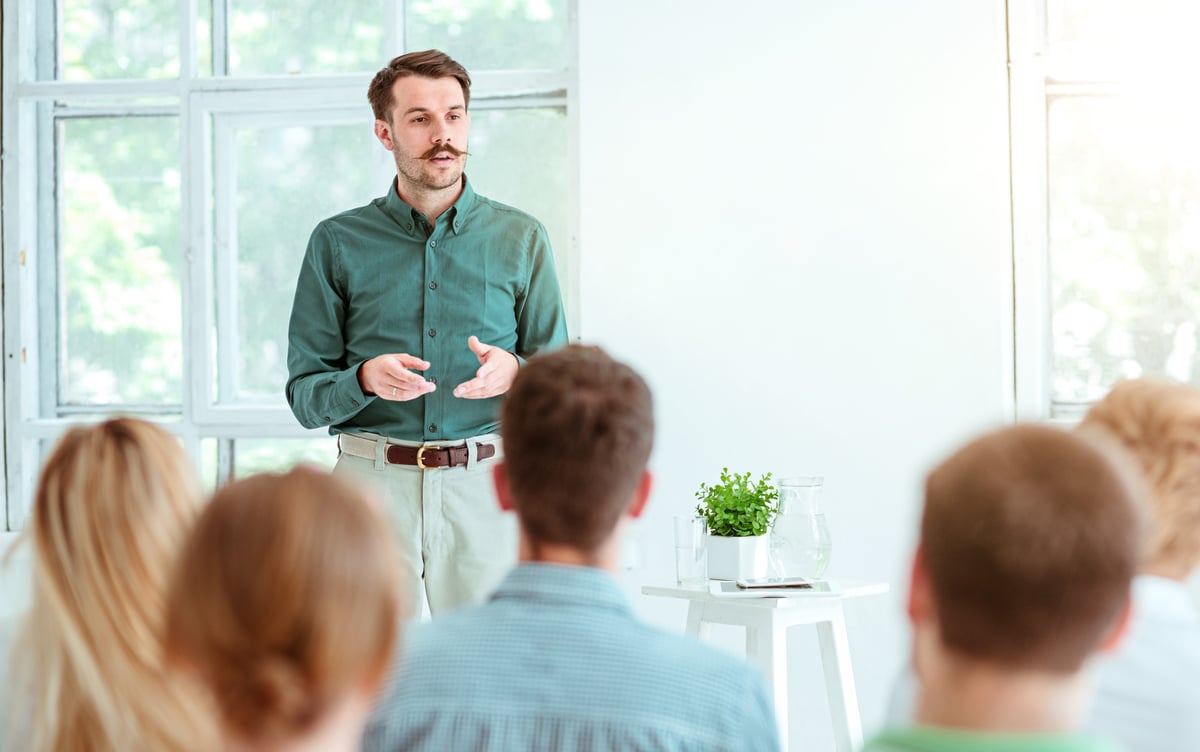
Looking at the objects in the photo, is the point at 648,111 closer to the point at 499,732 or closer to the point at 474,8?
the point at 474,8

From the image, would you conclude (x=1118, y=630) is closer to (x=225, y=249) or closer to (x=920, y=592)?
(x=920, y=592)

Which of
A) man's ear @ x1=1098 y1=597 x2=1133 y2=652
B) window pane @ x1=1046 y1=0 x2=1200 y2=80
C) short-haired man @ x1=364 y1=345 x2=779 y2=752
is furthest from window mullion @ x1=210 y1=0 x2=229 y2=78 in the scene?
man's ear @ x1=1098 y1=597 x2=1133 y2=652

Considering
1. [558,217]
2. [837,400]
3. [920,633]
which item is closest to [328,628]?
[920,633]

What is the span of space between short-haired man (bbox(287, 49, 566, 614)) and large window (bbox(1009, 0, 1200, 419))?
1434mm

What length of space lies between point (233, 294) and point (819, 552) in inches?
78.0

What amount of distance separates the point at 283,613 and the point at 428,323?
1.95m

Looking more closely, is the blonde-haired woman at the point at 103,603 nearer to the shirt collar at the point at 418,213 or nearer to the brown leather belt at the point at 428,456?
the brown leather belt at the point at 428,456

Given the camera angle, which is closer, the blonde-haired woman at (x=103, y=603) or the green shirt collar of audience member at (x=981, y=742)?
the green shirt collar of audience member at (x=981, y=742)

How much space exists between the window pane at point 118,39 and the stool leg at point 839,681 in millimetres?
2548

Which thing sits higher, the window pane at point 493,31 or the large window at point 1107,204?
Answer: the window pane at point 493,31

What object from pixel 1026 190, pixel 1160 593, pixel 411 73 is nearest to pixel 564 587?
pixel 1160 593

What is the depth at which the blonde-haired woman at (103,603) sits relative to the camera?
104 cm

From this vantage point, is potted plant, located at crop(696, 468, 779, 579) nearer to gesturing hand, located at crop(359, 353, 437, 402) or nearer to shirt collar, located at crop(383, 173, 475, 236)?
gesturing hand, located at crop(359, 353, 437, 402)

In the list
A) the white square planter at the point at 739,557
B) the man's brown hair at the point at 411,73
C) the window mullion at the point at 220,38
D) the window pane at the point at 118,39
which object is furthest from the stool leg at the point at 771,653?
the window pane at the point at 118,39
